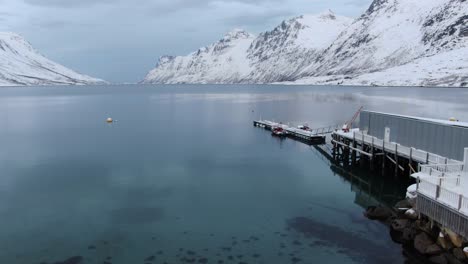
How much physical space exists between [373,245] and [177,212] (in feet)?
57.1

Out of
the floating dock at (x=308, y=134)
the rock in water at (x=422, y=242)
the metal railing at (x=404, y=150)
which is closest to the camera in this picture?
the rock in water at (x=422, y=242)

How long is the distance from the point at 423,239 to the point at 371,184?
20.2 meters

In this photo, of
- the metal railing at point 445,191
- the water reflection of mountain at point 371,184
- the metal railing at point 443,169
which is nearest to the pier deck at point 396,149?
the metal railing at point 443,169

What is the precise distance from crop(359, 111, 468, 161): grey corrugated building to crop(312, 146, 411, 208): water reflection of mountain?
187 inches

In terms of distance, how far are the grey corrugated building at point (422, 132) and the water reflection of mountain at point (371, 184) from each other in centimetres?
474

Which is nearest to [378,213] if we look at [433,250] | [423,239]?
[423,239]

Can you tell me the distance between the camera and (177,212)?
123 ft

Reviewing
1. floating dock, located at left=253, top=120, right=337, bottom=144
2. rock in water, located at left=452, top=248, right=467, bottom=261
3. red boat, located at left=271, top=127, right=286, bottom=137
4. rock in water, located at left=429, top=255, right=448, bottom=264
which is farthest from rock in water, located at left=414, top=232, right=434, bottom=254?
red boat, located at left=271, top=127, right=286, bottom=137

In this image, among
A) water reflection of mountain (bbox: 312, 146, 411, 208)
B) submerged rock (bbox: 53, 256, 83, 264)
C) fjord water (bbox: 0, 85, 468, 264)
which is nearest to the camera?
submerged rock (bbox: 53, 256, 83, 264)

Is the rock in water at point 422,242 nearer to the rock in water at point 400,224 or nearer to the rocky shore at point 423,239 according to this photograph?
the rocky shore at point 423,239

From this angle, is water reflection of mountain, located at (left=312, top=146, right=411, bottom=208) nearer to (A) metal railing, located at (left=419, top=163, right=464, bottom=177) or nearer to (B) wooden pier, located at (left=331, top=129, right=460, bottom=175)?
(B) wooden pier, located at (left=331, top=129, right=460, bottom=175)

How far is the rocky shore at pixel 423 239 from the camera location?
25.6m

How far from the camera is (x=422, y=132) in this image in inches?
1711

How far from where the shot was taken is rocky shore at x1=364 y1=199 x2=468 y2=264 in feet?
83.9
